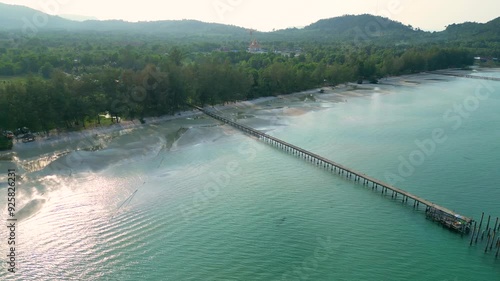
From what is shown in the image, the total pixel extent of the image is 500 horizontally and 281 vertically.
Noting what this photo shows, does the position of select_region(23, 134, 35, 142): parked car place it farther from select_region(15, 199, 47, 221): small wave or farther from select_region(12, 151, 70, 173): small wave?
select_region(15, 199, 47, 221): small wave

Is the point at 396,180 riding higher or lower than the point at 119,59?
lower

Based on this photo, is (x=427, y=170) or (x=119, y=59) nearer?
(x=427, y=170)

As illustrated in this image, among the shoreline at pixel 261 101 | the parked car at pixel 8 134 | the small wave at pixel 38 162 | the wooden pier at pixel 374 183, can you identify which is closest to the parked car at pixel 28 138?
the shoreline at pixel 261 101

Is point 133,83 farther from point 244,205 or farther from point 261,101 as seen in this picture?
point 244,205

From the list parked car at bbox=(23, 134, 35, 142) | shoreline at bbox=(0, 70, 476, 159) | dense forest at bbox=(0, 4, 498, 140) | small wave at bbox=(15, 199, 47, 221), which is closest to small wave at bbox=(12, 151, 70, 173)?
shoreline at bbox=(0, 70, 476, 159)

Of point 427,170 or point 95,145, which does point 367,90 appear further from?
point 95,145

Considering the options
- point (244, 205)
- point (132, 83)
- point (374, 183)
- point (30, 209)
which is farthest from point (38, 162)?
point (374, 183)

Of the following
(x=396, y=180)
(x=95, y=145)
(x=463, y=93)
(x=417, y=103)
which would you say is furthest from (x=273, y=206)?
(x=463, y=93)

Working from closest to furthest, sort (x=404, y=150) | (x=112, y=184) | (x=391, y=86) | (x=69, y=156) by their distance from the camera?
1. (x=112, y=184)
2. (x=69, y=156)
3. (x=404, y=150)
4. (x=391, y=86)
